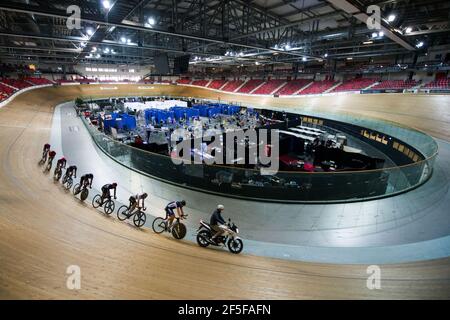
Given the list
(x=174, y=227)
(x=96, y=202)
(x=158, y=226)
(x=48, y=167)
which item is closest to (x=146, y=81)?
(x=48, y=167)

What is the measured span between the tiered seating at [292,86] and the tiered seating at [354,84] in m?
6.69

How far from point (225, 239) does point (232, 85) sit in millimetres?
43245

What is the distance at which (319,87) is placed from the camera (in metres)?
30.9

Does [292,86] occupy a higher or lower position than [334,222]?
higher

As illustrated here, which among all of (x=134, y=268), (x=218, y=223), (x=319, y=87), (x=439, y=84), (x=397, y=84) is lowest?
(x=134, y=268)

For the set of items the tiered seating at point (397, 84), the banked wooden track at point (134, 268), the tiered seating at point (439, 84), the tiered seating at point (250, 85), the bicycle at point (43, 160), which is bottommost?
the banked wooden track at point (134, 268)

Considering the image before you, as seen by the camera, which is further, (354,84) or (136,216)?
(354,84)

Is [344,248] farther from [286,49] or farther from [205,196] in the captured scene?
[286,49]

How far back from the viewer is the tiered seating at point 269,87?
3788cm

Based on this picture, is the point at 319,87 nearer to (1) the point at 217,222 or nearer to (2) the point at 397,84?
(2) the point at 397,84

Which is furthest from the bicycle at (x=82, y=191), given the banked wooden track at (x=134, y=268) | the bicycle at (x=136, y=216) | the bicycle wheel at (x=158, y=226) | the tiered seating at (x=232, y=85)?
the tiered seating at (x=232, y=85)

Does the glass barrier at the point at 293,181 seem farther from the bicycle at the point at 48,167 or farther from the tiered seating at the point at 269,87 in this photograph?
the tiered seating at the point at 269,87

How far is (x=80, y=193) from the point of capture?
7.68m
